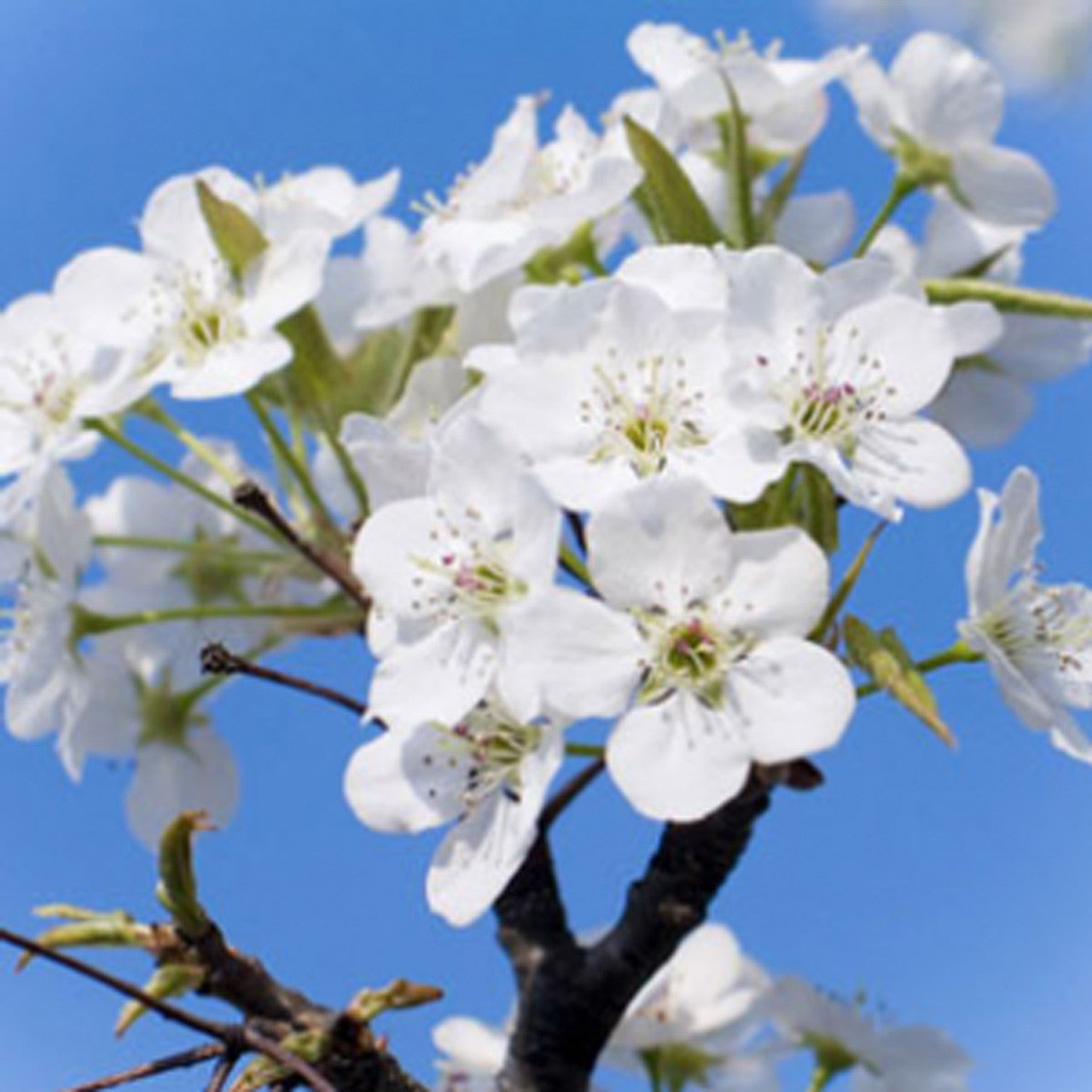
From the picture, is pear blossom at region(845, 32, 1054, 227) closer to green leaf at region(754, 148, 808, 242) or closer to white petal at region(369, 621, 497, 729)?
green leaf at region(754, 148, 808, 242)

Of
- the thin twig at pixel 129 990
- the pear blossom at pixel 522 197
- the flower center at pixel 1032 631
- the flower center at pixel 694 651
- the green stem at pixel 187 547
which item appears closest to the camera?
the thin twig at pixel 129 990

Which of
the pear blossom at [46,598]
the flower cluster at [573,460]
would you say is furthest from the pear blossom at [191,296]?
the pear blossom at [46,598]

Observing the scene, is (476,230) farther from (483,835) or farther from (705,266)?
(483,835)

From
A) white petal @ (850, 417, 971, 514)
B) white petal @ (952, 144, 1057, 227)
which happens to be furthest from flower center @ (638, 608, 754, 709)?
white petal @ (952, 144, 1057, 227)

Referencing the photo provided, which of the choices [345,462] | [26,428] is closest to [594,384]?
[345,462]

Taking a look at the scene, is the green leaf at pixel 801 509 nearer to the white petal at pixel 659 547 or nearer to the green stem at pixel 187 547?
the white petal at pixel 659 547

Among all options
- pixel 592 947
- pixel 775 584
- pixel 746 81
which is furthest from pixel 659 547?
pixel 746 81
